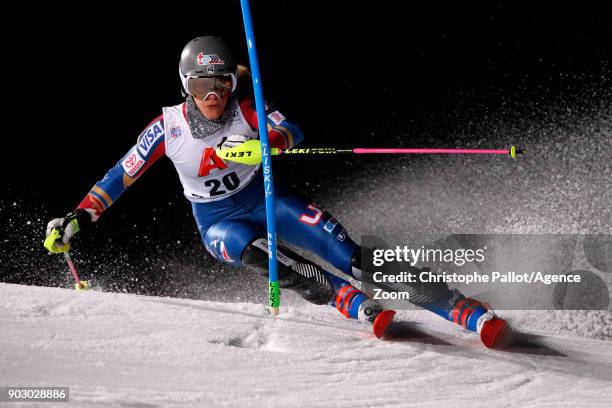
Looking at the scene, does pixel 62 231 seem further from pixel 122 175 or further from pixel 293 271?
pixel 293 271

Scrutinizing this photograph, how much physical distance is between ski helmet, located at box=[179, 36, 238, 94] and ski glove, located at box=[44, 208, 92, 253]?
0.83 meters

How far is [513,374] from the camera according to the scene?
2.96 metres

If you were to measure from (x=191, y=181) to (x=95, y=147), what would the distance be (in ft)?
5.78

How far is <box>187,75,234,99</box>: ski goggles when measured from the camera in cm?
368

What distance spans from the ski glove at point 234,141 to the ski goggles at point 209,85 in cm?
27

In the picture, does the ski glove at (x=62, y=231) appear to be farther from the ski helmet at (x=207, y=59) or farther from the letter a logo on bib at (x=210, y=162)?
the ski helmet at (x=207, y=59)

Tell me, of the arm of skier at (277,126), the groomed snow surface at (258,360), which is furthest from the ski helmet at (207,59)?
the groomed snow surface at (258,360)

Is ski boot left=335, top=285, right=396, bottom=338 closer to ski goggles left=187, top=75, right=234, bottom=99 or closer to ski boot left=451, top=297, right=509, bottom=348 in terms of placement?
ski boot left=451, top=297, right=509, bottom=348

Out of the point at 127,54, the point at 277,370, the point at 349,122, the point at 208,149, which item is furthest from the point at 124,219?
the point at 277,370

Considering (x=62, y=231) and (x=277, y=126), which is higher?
(x=277, y=126)

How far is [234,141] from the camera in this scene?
3561 millimetres

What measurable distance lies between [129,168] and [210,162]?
40 cm

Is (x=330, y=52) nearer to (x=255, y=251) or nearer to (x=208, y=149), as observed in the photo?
(x=208, y=149)

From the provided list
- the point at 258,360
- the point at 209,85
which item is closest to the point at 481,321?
the point at 258,360
